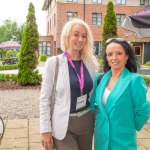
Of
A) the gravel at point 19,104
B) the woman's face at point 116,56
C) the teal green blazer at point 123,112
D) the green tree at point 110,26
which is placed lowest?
the gravel at point 19,104

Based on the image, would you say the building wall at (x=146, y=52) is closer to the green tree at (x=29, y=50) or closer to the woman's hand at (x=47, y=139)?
the green tree at (x=29, y=50)

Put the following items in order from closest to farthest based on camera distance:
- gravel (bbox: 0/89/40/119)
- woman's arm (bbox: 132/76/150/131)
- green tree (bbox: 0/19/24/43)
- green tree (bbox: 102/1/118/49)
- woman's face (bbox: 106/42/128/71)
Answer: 1. woman's arm (bbox: 132/76/150/131)
2. woman's face (bbox: 106/42/128/71)
3. gravel (bbox: 0/89/40/119)
4. green tree (bbox: 102/1/118/49)
5. green tree (bbox: 0/19/24/43)

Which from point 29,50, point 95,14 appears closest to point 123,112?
point 29,50

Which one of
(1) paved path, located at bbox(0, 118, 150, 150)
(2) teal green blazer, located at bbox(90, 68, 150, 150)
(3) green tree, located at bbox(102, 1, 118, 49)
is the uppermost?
(3) green tree, located at bbox(102, 1, 118, 49)

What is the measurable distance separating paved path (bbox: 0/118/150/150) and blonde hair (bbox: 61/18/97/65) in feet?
7.93

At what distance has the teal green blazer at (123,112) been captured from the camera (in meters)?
2.89

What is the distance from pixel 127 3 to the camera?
39.2m

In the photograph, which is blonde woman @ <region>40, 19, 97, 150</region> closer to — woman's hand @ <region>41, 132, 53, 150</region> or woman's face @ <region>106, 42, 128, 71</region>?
woman's hand @ <region>41, 132, 53, 150</region>

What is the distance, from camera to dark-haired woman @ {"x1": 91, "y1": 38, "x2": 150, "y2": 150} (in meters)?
2.90

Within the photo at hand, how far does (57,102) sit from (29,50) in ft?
39.0

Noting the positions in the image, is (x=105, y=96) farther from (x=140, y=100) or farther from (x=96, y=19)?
(x=96, y=19)

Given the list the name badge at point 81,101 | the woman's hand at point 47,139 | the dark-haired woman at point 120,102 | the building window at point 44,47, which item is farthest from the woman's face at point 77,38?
the building window at point 44,47

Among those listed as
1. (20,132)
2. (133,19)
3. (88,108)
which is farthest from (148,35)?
(88,108)

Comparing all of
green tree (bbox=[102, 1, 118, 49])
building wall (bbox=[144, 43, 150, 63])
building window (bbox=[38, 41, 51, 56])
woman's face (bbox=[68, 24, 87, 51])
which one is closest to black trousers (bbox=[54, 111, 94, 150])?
woman's face (bbox=[68, 24, 87, 51])
